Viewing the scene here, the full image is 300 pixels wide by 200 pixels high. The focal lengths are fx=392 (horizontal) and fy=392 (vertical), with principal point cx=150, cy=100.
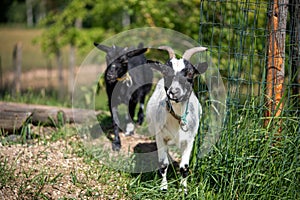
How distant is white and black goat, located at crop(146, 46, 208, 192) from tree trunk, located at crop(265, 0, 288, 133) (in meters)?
0.75

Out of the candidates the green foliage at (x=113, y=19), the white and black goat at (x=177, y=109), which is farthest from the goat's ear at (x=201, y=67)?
the green foliage at (x=113, y=19)

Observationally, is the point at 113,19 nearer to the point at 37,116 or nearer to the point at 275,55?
the point at 37,116

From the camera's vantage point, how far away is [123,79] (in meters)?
5.89

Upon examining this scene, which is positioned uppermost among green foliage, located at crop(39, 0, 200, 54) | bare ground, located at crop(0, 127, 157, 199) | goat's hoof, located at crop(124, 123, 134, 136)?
green foliage, located at crop(39, 0, 200, 54)

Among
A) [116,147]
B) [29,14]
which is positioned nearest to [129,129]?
[116,147]

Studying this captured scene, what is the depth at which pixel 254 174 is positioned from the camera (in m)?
4.00

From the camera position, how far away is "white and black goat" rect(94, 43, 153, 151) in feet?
19.0

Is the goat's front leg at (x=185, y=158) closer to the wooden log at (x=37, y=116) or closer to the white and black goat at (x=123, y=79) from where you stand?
the white and black goat at (x=123, y=79)

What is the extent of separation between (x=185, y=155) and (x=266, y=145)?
3.15 feet

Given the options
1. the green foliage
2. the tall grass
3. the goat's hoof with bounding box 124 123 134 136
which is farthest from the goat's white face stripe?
the green foliage

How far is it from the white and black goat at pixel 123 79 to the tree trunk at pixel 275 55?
2.24 meters

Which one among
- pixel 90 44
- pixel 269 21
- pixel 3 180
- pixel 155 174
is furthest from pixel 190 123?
pixel 90 44

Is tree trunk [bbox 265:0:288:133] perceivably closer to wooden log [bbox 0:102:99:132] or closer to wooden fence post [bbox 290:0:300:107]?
wooden fence post [bbox 290:0:300:107]

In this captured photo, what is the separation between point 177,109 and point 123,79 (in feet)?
5.88
